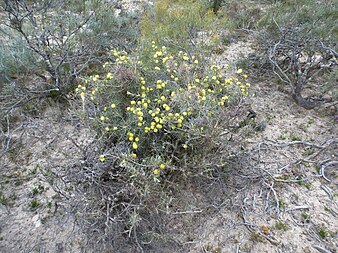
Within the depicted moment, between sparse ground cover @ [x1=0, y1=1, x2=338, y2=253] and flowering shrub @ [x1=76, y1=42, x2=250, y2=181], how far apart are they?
1 cm

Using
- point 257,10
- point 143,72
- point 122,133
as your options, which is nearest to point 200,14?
point 257,10

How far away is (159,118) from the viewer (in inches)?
68.7

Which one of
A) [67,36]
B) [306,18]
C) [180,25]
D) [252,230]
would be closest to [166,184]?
[252,230]

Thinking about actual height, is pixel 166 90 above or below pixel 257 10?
above

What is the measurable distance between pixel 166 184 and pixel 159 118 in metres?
0.56

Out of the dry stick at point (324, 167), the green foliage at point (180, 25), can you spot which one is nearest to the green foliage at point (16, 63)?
the green foliage at point (180, 25)

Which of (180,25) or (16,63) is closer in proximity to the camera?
(16,63)

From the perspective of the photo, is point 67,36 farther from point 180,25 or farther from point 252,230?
point 252,230

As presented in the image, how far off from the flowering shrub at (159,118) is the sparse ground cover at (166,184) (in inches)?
0.4

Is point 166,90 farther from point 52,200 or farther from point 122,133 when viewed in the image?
point 52,200

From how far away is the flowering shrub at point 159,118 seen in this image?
5.65ft

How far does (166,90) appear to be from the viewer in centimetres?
184

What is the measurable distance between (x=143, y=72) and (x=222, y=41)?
273cm

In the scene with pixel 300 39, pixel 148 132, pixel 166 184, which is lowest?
pixel 166 184
